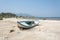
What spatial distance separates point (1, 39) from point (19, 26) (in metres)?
6.78

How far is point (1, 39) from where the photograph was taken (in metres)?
10.3

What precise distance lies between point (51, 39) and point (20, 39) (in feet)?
7.46

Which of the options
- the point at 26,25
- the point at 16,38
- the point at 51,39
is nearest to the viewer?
the point at 51,39

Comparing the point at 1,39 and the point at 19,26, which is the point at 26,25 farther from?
the point at 1,39

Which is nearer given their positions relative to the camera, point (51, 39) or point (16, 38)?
point (51, 39)

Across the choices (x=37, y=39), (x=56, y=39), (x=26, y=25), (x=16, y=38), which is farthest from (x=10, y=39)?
(x=26, y=25)

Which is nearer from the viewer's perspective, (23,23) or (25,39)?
(25,39)

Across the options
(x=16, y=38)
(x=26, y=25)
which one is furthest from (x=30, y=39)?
(x=26, y=25)

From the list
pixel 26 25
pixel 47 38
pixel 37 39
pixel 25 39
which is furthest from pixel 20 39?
pixel 26 25

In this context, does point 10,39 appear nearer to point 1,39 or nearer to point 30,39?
point 1,39

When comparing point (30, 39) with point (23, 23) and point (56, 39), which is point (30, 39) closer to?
point (56, 39)

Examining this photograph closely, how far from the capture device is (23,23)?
17297 mm

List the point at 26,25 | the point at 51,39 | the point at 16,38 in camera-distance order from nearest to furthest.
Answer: the point at 51,39, the point at 16,38, the point at 26,25

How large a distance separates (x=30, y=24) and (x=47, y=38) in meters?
7.39
